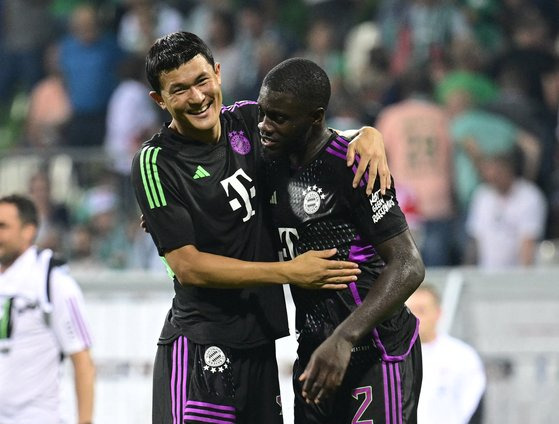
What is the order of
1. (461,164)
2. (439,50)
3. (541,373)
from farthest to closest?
(439,50) → (461,164) → (541,373)

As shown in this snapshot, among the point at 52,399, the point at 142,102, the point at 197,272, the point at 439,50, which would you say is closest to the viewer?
the point at 197,272

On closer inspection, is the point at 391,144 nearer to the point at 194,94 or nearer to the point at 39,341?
the point at 39,341

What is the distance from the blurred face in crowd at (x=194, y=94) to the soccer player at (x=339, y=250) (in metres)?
0.29

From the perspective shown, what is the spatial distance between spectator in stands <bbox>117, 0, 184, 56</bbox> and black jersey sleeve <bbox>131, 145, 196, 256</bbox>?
8.66 m

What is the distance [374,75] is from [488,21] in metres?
1.36

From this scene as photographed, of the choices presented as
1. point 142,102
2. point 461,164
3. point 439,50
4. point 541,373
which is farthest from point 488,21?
point 541,373

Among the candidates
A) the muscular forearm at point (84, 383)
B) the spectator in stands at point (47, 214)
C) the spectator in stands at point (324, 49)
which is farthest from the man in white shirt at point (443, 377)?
the spectator in stands at point (324, 49)

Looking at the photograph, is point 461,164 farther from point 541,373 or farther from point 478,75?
point 541,373

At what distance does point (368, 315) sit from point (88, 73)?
9.43 m

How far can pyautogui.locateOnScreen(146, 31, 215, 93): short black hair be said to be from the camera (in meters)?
5.07

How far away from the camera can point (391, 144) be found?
11.4m

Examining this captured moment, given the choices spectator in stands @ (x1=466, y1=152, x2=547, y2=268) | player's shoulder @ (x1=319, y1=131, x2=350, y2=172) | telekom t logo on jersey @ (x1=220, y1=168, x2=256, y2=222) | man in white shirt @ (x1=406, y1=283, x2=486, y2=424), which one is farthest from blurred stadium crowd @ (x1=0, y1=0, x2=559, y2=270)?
player's shoulder @ (x1=319, y1=131, x2=350, y2=172)

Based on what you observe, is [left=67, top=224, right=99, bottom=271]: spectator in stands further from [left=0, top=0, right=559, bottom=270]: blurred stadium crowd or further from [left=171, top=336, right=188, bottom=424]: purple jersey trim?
[left=171, top=336, right=188, bottom=424]: purple jersey trim

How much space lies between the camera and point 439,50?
1212 centimetres
